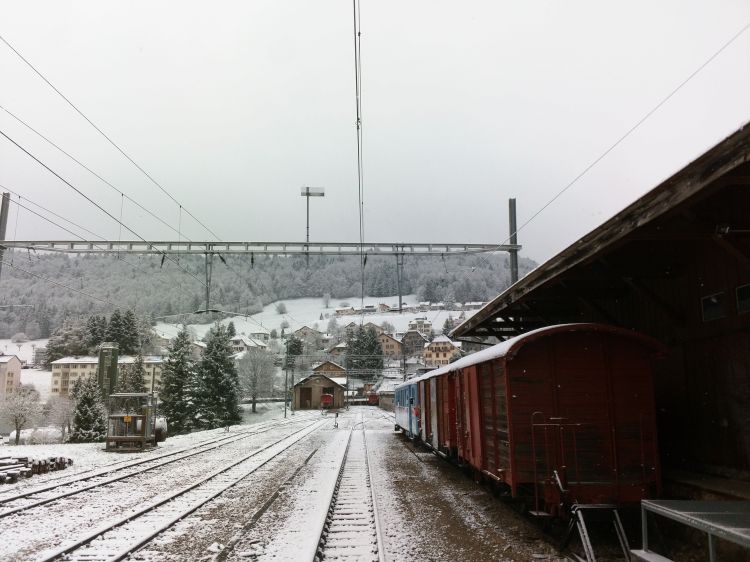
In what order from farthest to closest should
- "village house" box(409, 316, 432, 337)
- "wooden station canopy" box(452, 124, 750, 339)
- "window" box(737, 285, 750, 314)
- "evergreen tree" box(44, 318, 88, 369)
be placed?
"village house" box(409, 316, 432, 337), "evergreen tree" box(44, 318, 88, 369), "window" box(737, 285, 750, 314), "wooden station canopy" box(452, 124, 750, 339)

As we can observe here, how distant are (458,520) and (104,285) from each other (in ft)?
80.4

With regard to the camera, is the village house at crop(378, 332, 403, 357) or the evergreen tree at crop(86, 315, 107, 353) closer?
the evergreen tree at crop(86, 315, 107, 353)

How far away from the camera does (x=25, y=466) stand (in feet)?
55.2

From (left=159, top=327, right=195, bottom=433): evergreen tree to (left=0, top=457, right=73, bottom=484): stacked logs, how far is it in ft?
122

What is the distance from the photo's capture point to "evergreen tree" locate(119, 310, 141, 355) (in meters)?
86.2

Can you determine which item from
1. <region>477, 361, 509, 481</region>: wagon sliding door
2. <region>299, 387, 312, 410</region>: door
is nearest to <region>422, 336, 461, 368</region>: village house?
<region>299, 387, 312, 410</region>: door

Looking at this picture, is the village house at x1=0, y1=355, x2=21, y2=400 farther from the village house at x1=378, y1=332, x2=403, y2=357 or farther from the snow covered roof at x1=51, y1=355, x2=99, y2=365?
the village house at x1=378, y1=332, x2=403, y2=357

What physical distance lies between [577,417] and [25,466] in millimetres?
15820

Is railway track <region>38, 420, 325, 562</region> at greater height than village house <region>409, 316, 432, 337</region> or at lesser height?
lesser

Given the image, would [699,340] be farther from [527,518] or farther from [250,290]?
[250,290]

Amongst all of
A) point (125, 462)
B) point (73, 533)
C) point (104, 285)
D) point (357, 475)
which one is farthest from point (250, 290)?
point (73, 533)

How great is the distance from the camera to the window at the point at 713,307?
9422 millimetres

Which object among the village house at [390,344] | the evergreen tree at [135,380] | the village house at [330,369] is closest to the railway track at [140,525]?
the evergreen tree at [135,380]

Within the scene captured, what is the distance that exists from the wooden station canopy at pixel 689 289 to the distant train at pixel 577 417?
981mm
